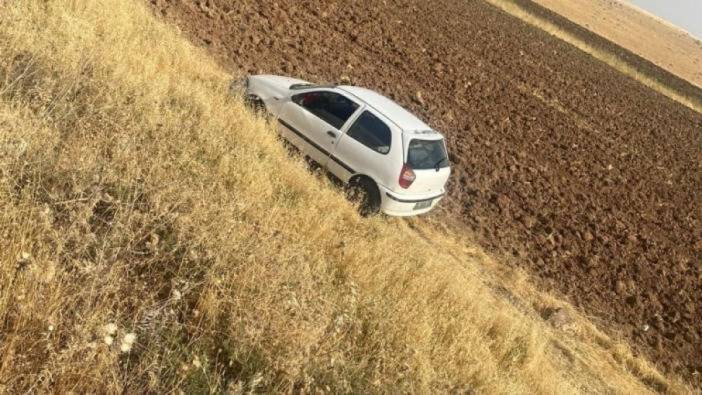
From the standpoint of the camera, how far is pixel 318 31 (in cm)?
1488

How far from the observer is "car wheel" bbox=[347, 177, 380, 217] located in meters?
7.88

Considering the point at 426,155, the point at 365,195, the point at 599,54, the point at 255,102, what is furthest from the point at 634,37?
the point at 365,195

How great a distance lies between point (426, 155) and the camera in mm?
8094

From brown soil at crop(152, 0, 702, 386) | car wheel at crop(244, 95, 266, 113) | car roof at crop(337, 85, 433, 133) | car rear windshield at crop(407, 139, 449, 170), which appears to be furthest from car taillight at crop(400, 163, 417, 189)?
car wheel at crop(244, 95, 266, 113)

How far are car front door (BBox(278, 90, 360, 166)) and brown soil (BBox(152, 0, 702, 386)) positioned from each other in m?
3.12

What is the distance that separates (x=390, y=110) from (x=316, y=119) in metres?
1.22

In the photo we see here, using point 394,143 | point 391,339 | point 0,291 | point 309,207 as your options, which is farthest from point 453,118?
point 0,291

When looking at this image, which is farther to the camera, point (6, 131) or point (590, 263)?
point (590, 263)

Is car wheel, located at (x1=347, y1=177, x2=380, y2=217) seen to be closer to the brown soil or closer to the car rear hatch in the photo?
the car rear hatch

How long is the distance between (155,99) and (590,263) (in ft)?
28.5

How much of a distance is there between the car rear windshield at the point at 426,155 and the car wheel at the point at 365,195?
27.8 inches

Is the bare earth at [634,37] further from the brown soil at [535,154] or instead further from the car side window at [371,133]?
the car side window at [371,133]

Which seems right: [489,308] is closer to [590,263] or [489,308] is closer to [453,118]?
[590,263]

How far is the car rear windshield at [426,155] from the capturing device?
782 centimetres
